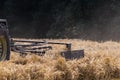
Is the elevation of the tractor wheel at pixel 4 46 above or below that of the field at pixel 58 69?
above

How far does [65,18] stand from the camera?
3131 cm

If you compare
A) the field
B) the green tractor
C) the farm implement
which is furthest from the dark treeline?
the green tractor

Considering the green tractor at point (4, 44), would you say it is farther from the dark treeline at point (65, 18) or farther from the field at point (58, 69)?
the dark treeline at point (65, 18)

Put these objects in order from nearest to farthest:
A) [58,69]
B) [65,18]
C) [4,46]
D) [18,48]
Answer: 1. [58,69]
2. [4,46]
3. [18,48]
4. [65,18]

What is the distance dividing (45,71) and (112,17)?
22.6 meters

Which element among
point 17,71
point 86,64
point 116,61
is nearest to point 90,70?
point 86,64

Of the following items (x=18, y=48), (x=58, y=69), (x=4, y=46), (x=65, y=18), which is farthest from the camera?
(x=65, y=18)

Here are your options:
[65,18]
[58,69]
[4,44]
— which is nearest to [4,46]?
[4,44]

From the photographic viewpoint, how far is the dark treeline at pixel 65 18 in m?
29.5

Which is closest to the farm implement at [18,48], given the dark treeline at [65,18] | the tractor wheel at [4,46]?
the tractor wheel at [4,46]

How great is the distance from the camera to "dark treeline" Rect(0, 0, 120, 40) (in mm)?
29516

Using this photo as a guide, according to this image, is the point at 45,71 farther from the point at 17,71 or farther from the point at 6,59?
the point at 6,59

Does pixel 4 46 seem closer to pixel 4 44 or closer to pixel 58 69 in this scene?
pixel 4 44

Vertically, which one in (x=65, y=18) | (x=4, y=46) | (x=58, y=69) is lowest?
(x=58, y=69)
